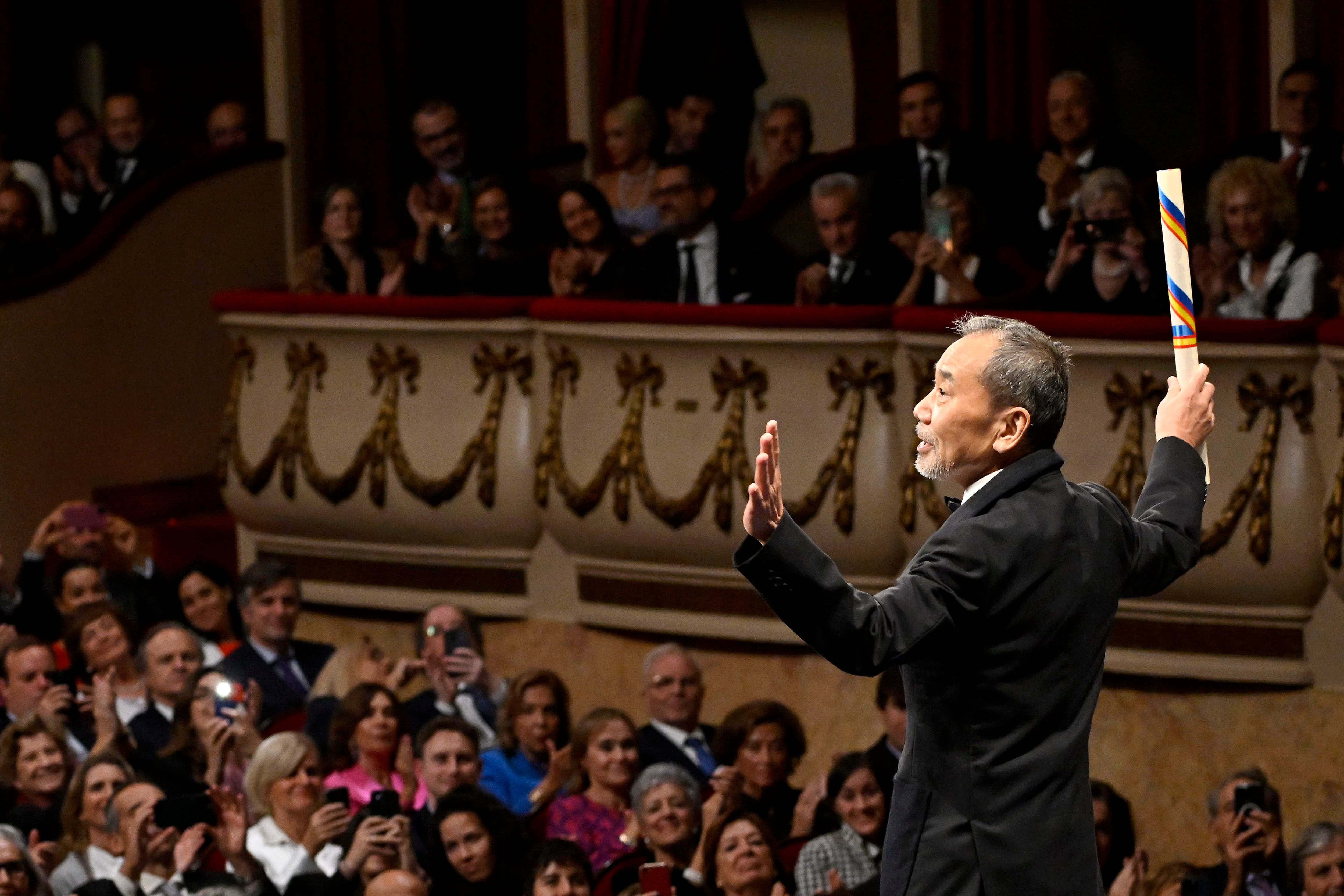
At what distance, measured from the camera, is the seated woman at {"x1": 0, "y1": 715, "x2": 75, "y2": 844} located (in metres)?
5.90

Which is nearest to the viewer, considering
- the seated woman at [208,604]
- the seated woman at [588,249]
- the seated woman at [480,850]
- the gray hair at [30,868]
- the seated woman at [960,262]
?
the gray hair at [30,868]

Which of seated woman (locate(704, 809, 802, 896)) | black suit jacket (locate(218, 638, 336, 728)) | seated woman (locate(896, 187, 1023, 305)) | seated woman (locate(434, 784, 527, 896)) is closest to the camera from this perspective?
seated woman (locate(704, 809, 802, 896))

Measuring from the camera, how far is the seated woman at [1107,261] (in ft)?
19.6

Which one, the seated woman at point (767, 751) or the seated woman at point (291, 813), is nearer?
the seated woman at point (291, 813)

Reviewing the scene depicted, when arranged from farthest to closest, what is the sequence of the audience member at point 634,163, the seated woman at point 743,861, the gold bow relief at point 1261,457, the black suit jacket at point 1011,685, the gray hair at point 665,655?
the audience member at point 634,163 → the gray hair at point 665,655 → the gold bow relief at point 1261,457 → the seated woman at point 743,861 → the black suit jacket at point 1011,685

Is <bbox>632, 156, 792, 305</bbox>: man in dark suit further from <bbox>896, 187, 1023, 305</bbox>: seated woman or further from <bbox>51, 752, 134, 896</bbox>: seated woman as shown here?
<bbox>51, 752, 134, 896</bbox>: seated woman

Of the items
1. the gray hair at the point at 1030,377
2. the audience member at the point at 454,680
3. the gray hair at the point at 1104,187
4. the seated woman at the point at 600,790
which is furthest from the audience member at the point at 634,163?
the gray hair at the point at 1030,377

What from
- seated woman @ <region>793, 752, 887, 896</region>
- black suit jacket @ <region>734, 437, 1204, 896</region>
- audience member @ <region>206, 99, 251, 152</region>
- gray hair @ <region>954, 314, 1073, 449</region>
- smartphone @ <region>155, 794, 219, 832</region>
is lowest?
seated woman @ <region>793, 752, 887, 896</region>

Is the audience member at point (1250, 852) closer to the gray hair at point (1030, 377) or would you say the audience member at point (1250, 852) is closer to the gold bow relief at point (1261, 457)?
the gold bow relief at point (1261, 457)

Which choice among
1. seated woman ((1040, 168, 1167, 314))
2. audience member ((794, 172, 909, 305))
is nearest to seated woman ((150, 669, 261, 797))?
audience member ((794, 172, 909, 305))

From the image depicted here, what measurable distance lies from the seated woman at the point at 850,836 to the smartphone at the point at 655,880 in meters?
0.64

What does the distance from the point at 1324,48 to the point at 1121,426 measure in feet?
7.20

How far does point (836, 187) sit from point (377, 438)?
1.92m

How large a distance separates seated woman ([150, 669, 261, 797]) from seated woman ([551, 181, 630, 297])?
1661 millimetres
